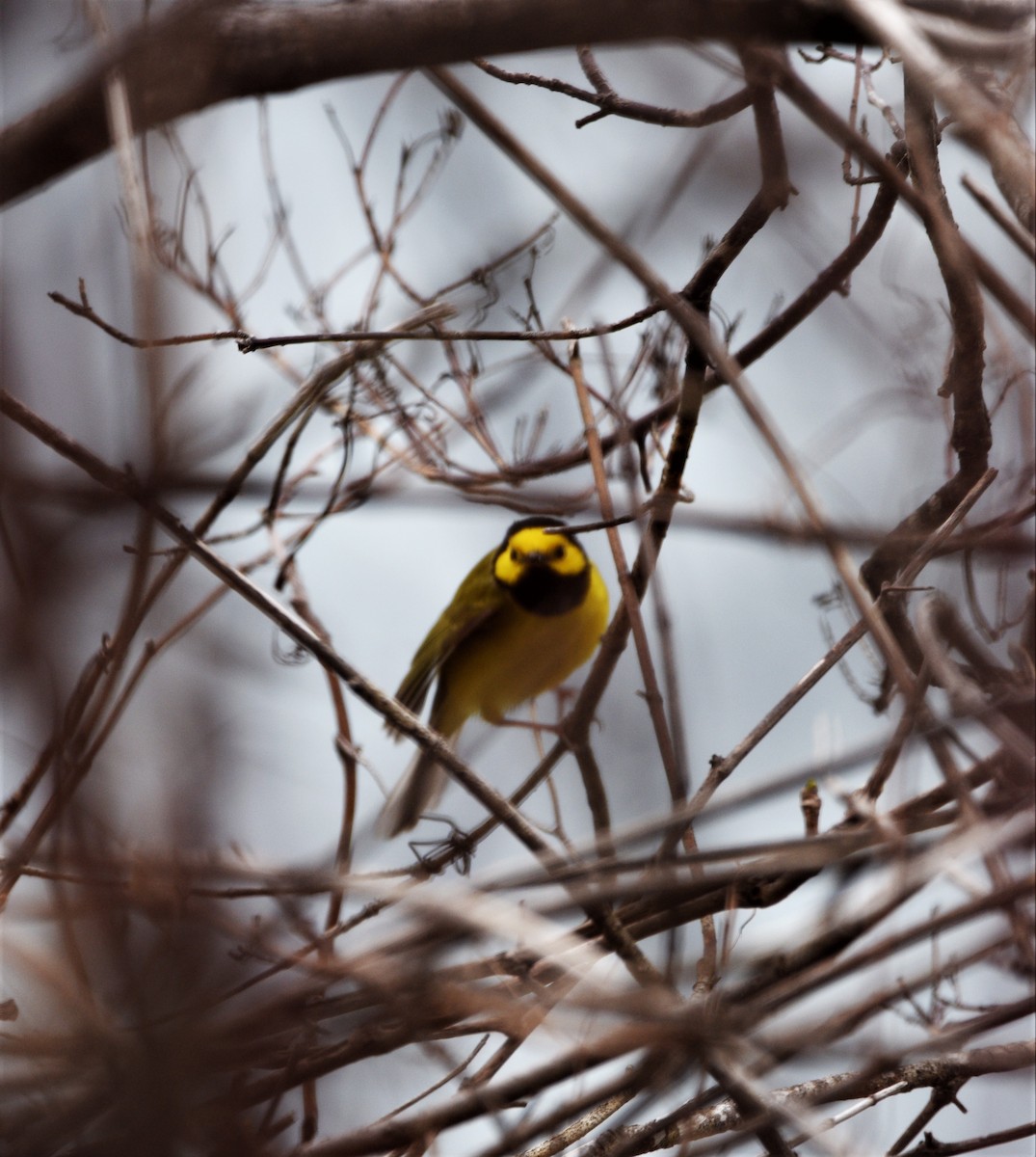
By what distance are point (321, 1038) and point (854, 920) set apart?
1.79 feet

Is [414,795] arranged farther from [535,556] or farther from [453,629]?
[535,556]

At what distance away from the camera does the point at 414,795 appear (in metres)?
3.43

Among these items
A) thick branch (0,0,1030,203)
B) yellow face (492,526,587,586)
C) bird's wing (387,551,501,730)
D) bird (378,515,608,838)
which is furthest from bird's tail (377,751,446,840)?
thick branch (0,0,1030,203)

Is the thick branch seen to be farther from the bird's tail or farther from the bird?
the bird

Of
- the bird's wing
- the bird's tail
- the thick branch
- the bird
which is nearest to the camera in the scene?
the thick branch

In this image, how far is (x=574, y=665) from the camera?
4293mm

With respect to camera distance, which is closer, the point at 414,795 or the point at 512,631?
the point at 414,795

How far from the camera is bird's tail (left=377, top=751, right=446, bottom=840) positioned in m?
3.10

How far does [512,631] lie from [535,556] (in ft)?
0.94

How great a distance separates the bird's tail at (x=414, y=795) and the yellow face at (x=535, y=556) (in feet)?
3.43

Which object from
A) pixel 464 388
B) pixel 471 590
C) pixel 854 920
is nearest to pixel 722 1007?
pixel 854 920

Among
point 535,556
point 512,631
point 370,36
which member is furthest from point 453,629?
point 370,36

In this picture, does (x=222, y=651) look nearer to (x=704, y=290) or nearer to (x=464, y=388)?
(x=704, y=290)

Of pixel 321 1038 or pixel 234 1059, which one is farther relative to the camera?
pixel 321 1038
